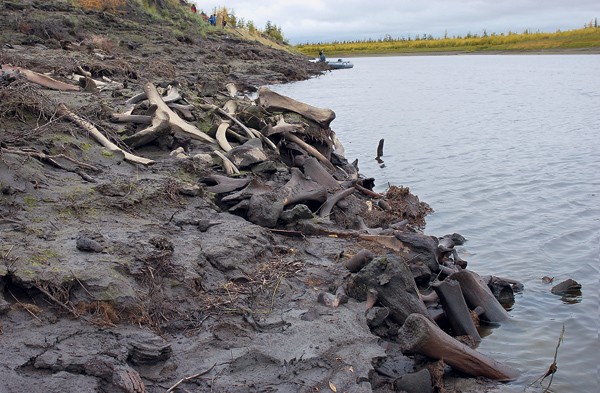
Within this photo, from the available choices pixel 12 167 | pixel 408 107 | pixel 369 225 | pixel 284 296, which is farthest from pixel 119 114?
pixel 408 107

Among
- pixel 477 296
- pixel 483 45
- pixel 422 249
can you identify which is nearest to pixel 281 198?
pixel 422 249

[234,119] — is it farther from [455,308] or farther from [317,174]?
[455,308]

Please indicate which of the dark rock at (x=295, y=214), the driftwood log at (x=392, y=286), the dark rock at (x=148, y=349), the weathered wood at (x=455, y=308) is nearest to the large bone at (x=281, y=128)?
the dark rock at (x=295, y=214)

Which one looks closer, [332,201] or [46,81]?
[332,201]

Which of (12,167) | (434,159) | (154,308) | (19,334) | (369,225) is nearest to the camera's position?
(19,334)

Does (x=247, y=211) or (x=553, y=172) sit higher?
(x=247, y=211)

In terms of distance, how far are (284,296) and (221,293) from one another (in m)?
0.48

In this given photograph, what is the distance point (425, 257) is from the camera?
4250 millimetres

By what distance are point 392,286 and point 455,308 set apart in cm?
56

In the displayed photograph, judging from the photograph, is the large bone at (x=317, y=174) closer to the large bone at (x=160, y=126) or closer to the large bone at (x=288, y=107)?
the large bone at (x=160, y=126)

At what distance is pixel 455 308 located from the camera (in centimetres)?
353

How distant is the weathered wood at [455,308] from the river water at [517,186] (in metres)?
0.20

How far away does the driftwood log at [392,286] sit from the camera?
3359 millimetres

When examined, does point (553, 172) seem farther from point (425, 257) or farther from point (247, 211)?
point (247, 211)
